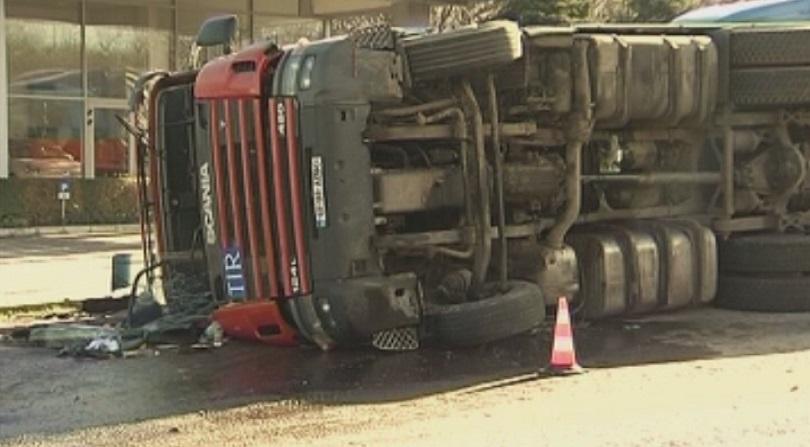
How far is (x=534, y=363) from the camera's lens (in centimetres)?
766

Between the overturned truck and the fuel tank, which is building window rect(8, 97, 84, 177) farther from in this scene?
the fuel tank

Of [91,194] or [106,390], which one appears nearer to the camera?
[106,390]

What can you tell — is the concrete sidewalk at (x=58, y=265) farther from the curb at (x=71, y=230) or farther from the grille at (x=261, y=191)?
the grille at (x=261, y=191)

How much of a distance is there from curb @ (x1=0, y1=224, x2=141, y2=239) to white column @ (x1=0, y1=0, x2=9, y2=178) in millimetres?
2156

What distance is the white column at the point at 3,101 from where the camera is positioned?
2300 cm

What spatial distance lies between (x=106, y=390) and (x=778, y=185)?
571 cm

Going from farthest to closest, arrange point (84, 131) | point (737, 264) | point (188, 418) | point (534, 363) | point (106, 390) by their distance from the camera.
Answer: point (84, 131) → point (737, 264) → point (534, 363) → point (106, 390) → point (188, 418)

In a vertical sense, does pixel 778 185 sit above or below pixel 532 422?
above

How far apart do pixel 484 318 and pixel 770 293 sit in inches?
116

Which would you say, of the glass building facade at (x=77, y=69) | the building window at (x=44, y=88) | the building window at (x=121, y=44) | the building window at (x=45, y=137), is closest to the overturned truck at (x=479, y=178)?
the glass building facade at (x=77, y=69)

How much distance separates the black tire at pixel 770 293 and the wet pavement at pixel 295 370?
11.0 inches

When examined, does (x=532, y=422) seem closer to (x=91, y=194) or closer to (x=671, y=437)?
(x=671, y=437)

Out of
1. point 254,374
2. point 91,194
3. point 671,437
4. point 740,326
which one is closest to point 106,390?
point 254,374

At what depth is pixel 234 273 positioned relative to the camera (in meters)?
8.02
